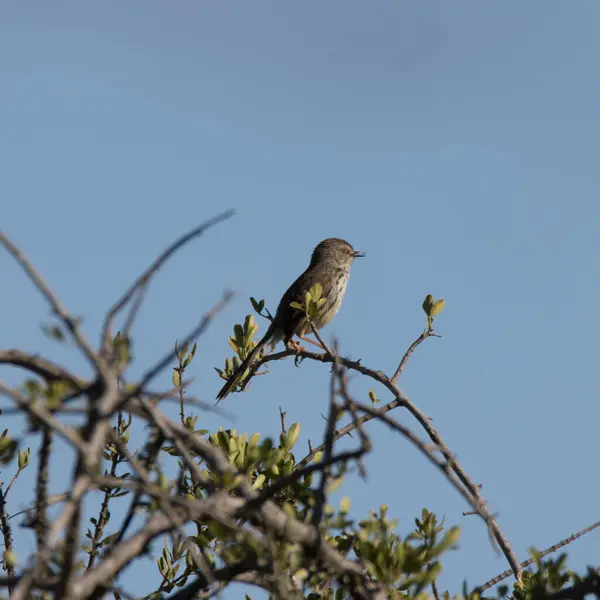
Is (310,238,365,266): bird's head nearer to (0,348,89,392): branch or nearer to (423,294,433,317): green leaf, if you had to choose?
(423,294,433,317): green leaf

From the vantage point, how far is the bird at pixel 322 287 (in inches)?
435

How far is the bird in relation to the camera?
11.1 meters

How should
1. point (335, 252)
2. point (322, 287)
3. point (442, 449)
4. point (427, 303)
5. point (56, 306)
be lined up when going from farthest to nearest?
1. point (335, 252)
2. point (322, 287)
3. point (427, 303)
4. point (442, 449)
5. point (56, 306)

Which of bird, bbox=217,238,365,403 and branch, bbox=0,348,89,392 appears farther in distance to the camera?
bird, bbox=217,238,365,403

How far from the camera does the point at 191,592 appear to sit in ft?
9.70

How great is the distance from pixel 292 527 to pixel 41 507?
73 cm

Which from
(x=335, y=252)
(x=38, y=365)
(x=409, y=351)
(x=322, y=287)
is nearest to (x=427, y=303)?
(x=409, y=351)

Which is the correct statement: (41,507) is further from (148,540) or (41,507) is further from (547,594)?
(547,594)

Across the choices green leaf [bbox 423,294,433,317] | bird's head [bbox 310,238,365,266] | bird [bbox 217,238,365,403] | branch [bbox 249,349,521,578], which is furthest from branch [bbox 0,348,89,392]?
bird's head [bbox 310,238,365,266]

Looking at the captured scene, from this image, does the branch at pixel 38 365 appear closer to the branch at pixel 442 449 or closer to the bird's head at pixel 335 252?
the branch at pixel 442 449

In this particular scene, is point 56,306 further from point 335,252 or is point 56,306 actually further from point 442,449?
point 335,252

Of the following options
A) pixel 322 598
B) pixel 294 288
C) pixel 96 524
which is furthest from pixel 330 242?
pixel 322 598

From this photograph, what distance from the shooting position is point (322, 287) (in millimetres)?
10328

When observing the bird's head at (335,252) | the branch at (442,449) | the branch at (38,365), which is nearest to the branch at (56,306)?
the branch at (38,365)
